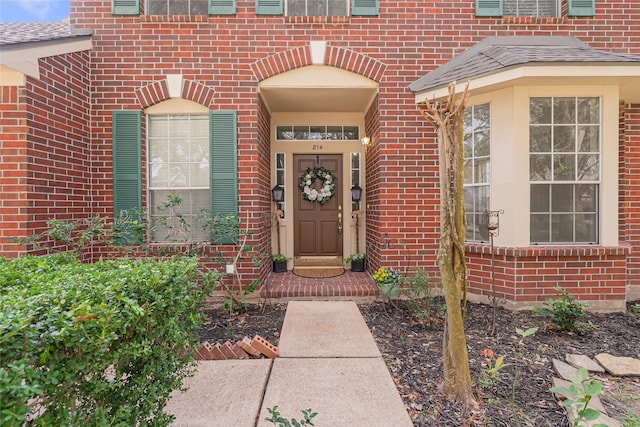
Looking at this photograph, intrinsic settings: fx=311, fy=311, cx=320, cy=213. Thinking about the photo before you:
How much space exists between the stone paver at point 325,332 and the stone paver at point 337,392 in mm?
140

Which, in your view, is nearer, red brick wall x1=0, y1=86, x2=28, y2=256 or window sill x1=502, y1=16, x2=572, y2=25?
red brick wall x1=0, y1=86, x2=28, y2=256

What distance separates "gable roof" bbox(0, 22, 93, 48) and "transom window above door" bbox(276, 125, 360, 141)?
3086mm

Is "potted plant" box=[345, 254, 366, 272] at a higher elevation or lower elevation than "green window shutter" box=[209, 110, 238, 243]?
lower

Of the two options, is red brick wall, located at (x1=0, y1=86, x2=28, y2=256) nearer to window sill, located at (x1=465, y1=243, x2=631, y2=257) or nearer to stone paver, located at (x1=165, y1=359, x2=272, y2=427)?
stone paver, located at (x1=165, y1=359, x2=272, y2=427)

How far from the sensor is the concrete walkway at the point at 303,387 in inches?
78.5

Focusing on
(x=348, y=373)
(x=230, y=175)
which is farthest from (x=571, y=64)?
(x=230, y=175)

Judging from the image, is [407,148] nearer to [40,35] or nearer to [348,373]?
[348,373]

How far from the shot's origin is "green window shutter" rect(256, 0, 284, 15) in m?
4.34

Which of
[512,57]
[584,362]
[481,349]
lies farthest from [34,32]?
[584,362]

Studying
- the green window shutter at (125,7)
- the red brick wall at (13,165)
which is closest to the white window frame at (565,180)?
the green window shutter at (125,7)

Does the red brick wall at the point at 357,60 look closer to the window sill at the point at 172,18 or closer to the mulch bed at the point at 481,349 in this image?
the window sill at the point at 172,18

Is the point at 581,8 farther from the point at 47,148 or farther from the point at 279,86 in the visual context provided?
the point at 47,148

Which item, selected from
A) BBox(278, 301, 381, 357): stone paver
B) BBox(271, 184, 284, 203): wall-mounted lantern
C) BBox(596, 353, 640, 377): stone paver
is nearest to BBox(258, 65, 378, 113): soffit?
BBox(271, 184, 284, 203): wall-mounted lantern

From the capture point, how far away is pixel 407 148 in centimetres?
444
